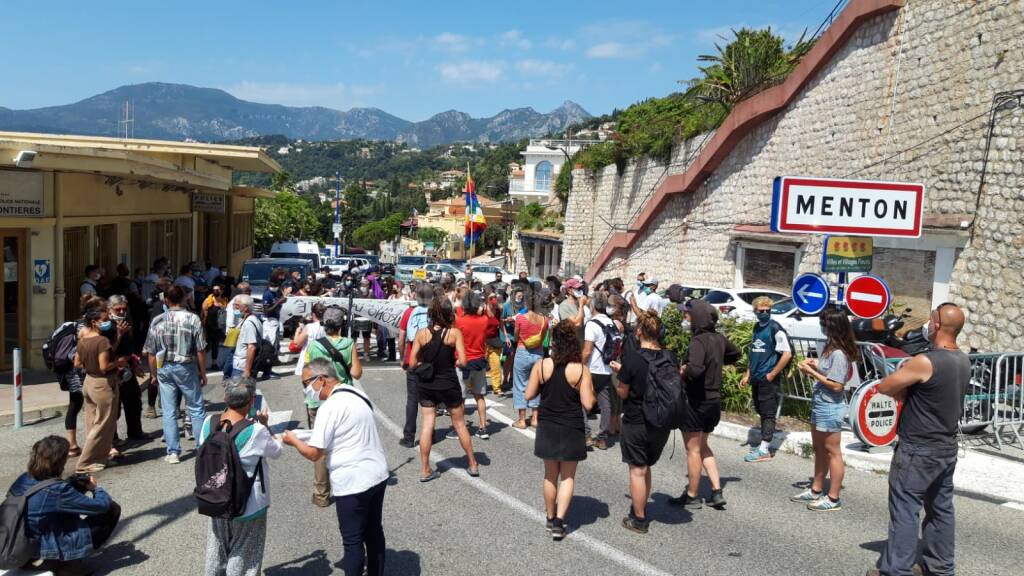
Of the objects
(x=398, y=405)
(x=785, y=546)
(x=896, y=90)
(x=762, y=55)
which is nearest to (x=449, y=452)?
(x=398, y=405)

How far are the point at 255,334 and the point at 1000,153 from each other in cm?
1334

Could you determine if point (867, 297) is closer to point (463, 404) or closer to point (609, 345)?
point (609, 345)

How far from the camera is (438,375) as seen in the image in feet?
26.6

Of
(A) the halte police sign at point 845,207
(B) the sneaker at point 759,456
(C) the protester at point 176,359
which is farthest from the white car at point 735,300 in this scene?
(C) the protester at point 176,359

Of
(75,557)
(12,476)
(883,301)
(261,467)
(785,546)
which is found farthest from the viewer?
(883,301)

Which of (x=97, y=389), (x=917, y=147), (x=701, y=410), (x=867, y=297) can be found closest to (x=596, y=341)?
(x=701, y=410)

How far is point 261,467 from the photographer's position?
507 cm

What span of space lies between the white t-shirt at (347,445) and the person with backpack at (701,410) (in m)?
3.09

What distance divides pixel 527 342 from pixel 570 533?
12.2 feet

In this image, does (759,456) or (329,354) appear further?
(759,456)

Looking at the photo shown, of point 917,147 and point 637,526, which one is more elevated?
point 917,147

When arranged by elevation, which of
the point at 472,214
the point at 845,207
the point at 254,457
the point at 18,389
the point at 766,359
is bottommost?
the point at 18,389

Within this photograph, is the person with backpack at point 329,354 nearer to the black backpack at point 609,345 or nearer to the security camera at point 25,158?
the black backpack at point 609,345

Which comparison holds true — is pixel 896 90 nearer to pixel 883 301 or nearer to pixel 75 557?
pixel 883 301
